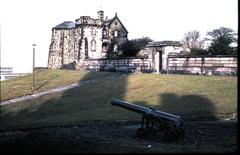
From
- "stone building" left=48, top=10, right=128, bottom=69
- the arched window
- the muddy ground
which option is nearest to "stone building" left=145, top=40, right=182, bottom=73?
"stone building" left=48, top=10, right=128, bottom=69

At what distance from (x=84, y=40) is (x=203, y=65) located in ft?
120

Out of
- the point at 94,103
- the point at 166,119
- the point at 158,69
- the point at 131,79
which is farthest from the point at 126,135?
the point at 158,69

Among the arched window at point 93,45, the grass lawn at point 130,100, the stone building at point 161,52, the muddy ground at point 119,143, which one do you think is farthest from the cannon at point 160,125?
the arched window at point 93,45

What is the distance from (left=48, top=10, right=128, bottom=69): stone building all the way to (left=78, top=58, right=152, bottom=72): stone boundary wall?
19.0 ft

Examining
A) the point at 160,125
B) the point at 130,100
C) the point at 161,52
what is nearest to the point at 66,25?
the point at 161,52

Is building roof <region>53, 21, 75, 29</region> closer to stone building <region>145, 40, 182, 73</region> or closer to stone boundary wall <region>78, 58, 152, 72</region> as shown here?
stone boundary wall <region>78, 58, 152, 72</region>

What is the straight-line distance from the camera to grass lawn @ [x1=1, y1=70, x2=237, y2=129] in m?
21.0

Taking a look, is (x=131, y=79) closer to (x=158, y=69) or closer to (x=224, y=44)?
(x=158, y=69)

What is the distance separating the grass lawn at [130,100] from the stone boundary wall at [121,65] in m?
7.78

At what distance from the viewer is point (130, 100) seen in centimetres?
2627

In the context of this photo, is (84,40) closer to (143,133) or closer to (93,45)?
(93,45)

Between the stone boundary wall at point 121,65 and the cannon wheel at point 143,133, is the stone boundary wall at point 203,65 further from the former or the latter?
the cannon wheel at point 143,133

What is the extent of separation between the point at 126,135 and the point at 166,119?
1688 mm

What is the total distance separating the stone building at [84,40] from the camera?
232ft
